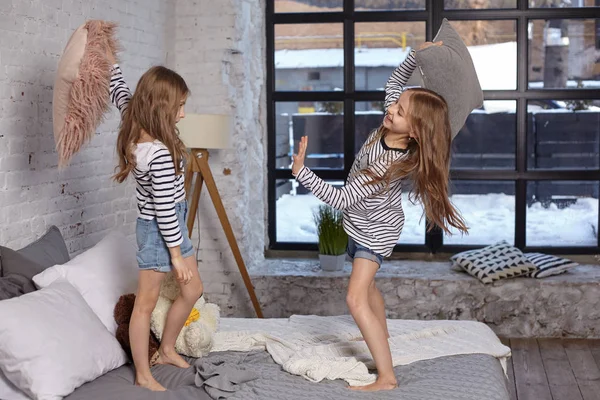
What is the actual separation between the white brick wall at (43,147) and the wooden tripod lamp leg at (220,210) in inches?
17.0

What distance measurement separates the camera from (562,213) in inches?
221

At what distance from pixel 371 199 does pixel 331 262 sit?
2.03 metres

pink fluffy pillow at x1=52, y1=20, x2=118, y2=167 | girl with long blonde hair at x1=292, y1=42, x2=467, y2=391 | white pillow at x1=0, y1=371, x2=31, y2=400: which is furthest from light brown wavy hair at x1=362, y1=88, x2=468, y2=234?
white pillow at x1=0, y1=371, x2=31, y2=400

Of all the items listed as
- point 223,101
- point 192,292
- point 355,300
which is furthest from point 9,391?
point 223,101

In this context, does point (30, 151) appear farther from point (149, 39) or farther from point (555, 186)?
point (555, 186)


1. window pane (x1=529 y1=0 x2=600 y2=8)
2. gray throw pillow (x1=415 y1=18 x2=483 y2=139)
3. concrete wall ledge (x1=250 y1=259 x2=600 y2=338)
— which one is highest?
window pane (x1=529 y1=0 x2=600 y2=8)

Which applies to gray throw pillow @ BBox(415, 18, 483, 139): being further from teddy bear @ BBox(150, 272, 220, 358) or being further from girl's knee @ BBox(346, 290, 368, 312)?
teddy bear @ BBox(150, 272, 220, 358)

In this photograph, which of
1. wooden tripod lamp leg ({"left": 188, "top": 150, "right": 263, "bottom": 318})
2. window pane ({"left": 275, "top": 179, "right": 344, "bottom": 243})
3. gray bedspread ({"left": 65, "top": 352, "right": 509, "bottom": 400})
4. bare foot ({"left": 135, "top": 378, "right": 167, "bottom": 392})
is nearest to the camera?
gray bedspread ({"left": 65, "top": 352, "right": 509, "bottom": 400})

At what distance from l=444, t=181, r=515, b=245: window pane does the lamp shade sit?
1.75m

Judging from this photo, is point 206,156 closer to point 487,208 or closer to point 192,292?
point 192,292

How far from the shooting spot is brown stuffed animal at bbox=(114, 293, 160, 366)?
10.9ft

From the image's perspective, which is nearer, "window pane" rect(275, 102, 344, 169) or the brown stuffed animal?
the brown stuffed animal

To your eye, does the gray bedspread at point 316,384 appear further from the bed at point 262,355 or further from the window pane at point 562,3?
the window pane at point 562,3

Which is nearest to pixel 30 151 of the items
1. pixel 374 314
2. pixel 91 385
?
pixel 91 385
